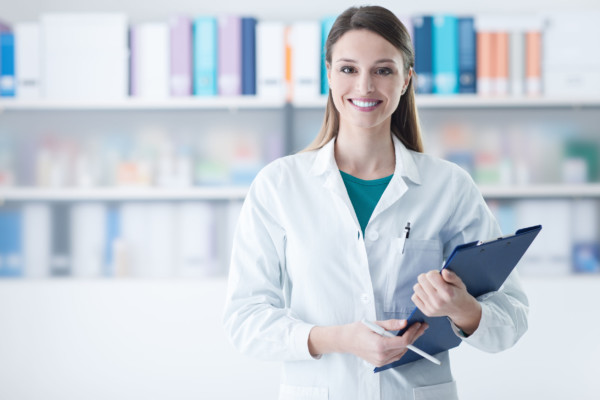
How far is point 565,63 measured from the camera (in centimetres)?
236

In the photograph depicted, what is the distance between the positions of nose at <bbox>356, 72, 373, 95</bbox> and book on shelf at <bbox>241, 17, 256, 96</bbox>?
1335 mm

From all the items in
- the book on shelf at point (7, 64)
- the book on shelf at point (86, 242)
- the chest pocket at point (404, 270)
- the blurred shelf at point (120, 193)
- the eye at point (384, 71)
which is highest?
the book on shelf at point (7, 64)

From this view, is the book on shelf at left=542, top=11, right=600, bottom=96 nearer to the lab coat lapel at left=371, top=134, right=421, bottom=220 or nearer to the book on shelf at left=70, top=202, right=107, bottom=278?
the lab coat lapel at left=371, top=134, right=421, bottom=220

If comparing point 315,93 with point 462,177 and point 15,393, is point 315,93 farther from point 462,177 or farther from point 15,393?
point 15,393

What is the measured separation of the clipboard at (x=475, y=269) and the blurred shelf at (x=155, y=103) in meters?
1.50

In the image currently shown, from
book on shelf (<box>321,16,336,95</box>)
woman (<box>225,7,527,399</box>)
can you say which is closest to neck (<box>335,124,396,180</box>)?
woman (<box>225,7,527,399</box>)

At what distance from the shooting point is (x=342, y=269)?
1142 millimetres

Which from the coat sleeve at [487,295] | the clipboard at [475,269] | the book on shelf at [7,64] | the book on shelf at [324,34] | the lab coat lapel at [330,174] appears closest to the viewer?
the clipboard at [475,269]

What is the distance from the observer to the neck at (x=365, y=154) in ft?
4.05

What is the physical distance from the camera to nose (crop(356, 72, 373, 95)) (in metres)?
1.11

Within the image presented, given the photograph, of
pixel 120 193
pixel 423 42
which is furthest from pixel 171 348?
pixel 423 42

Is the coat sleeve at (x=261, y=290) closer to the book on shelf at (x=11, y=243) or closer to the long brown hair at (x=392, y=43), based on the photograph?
the long brown hair at (x=392, y=43)

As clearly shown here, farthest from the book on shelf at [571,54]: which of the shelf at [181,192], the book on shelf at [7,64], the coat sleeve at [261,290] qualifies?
the book on shelf at [7,64]

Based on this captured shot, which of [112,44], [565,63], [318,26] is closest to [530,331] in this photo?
[565,63]
